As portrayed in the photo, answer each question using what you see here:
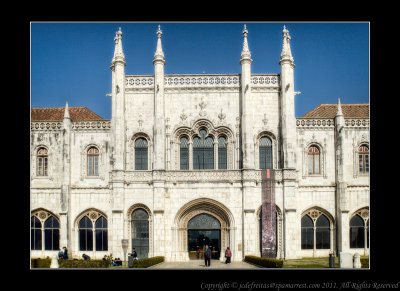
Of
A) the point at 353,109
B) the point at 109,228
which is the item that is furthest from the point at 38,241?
the point at 353,109

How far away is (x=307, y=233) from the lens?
36.3 meters

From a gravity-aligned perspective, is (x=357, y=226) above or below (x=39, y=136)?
below

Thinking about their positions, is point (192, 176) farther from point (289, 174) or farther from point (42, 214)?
point (42, 214)

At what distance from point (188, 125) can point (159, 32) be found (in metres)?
6.93

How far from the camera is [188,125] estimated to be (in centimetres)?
3672

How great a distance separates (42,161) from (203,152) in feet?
38.0

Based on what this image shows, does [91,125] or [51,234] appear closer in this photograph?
[51,234]

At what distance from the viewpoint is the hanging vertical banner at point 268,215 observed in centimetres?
3472

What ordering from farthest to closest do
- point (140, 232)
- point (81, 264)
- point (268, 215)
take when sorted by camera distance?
point (140, 232) < point (268, 215) < point (81, 264)

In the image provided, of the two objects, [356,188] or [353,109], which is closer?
[356,188]

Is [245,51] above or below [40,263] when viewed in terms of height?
above

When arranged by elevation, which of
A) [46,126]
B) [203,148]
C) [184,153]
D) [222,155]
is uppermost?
[46,126]

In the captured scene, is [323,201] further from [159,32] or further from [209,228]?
[159,32]

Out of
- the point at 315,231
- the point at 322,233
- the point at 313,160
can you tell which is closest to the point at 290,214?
the point at 315,231
